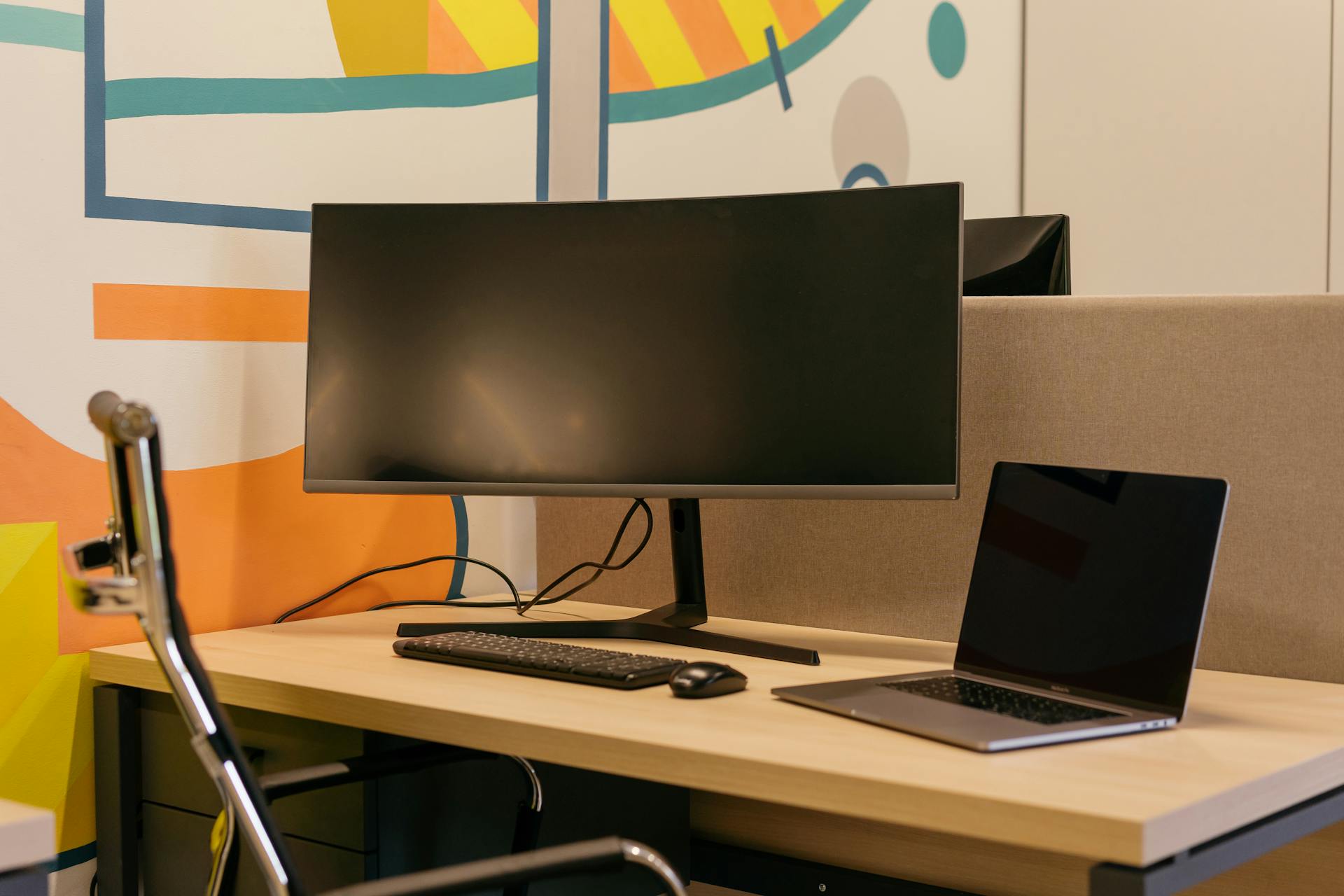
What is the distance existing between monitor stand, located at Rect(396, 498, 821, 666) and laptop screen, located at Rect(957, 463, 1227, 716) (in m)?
0.25

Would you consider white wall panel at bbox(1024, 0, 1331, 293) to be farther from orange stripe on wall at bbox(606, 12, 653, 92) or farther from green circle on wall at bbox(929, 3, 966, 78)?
orange stripe on wall at bbox(606, 12, 653, 92)

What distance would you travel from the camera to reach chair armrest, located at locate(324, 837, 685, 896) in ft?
2.99

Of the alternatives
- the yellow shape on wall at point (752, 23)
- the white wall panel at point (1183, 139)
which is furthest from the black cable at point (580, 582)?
the white wall panel at point (1183, 139)

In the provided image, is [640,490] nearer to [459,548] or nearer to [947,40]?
[459,548]

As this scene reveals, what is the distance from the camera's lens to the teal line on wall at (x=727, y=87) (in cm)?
223

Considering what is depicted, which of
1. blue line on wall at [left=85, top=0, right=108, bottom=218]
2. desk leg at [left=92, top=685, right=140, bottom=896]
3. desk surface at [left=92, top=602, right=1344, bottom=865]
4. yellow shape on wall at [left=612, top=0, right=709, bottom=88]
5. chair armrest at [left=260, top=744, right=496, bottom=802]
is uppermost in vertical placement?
yellow shape on wall at [left=612, top=0, right=709, bottom=88]

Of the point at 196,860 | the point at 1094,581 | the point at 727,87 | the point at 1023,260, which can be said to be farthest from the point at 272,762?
the point at 727,87

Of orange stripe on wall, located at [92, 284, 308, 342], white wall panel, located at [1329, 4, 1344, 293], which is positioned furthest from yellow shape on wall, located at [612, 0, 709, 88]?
white wall panel, located at [1329, 4, 1344, 293]

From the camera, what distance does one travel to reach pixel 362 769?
1.28 m

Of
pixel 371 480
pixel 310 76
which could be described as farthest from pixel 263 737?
pixel 310 76

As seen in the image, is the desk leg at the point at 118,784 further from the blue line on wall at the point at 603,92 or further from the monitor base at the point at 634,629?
the blue line on wall at the point at 603,92

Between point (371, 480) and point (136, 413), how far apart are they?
2.62 ft

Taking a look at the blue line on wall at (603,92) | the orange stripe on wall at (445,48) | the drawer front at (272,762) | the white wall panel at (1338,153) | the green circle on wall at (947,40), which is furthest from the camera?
the green circle on wall at (947,40)

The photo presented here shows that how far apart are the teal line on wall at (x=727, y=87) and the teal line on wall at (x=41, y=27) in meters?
0.90
